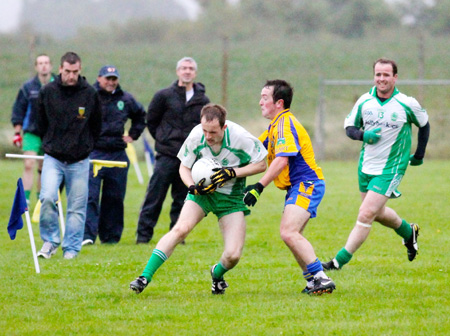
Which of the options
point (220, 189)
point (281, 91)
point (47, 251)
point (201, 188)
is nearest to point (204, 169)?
point (201, 188)

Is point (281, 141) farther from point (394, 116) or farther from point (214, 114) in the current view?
point (394, 116)

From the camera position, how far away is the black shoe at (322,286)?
6812 mm

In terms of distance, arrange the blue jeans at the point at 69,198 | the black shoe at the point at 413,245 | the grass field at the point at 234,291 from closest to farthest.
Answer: the grass field at the point at 234,291 → the black shoe at the point at 413,245 → the blue jeans at the point at 69,198

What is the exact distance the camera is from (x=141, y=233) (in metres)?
10.4

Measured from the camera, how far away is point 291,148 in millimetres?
6832

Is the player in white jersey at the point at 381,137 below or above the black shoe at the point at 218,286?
above

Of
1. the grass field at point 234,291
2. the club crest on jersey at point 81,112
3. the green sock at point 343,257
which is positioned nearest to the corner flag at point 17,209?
the grass field at point 234,291

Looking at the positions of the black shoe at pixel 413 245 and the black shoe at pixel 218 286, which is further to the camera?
the black shoe at pixel 413 245

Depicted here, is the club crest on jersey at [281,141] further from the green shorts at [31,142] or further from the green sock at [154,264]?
the green shorts at [31,142]

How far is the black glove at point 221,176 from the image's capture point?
21.9ft

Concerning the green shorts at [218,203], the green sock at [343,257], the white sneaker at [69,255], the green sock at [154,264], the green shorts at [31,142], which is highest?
the green shorts at [218,203]

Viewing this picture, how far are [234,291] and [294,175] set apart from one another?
3.72 feet

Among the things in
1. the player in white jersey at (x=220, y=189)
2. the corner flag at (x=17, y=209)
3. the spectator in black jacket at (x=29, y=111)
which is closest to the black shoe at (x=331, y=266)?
the player in white jersey at (x=220, y=189)

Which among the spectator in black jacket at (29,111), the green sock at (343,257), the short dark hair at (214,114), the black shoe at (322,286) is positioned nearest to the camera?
the short dark hair at (214,114)
